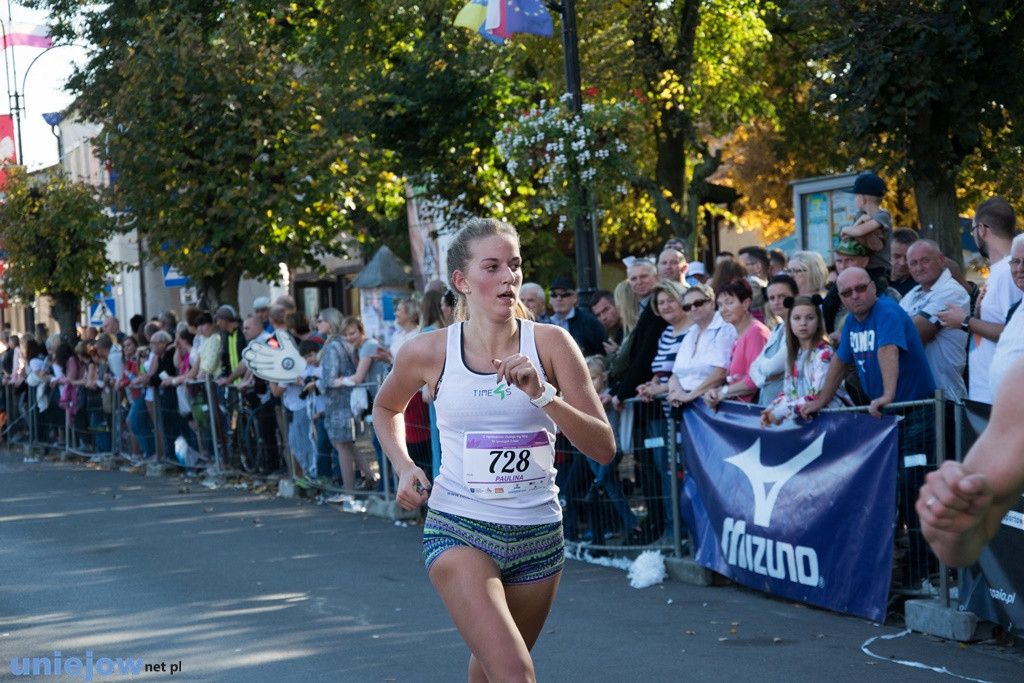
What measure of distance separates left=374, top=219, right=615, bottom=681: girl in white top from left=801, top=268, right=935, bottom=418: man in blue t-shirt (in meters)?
3.21

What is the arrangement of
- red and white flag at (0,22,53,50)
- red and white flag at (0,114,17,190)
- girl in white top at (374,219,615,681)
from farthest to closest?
1. red and white flag at (0,114,17,190)
2. red and white flag at (0,22,53,50)
3. girl in white top at (374,219,615,681)

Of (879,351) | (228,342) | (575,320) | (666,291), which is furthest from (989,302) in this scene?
(228,342)

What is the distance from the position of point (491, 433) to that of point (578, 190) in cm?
832

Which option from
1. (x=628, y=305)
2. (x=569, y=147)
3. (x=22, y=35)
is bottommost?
(x=628, y=305)

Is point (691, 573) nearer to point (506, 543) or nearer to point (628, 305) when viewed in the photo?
point (628, 305)

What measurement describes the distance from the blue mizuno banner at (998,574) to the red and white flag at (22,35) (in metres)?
29.7

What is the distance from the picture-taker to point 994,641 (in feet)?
21.3

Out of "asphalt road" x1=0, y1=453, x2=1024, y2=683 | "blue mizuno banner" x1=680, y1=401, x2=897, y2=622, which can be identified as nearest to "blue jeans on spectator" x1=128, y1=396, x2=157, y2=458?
"asphalt road" x1=0, y1=453, x2=1024, y2=683

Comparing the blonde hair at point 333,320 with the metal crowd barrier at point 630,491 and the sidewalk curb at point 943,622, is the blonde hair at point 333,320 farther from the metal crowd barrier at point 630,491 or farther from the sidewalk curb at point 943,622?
the sidewalk curb at point 943,622

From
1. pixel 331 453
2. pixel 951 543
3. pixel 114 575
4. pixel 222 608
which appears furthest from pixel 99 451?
pixel 951 543

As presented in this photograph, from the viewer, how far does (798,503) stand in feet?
24.1

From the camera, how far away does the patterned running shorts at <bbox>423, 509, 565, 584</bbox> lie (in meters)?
4.15

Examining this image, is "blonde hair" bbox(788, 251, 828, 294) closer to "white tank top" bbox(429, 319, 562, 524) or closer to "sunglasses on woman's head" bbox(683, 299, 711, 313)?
"sunglasses on woman's head" bbox(683, 299, 711, 313)

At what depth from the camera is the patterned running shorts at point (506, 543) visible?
415 centimetres
